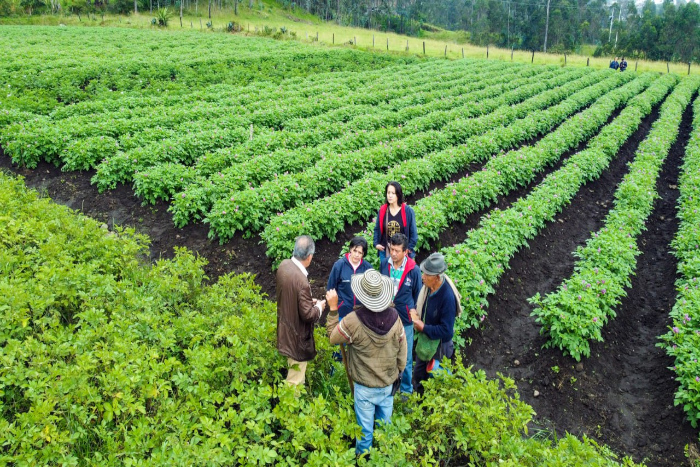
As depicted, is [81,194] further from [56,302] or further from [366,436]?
[366,436]

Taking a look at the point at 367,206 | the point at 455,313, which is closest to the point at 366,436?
the point at 455,313

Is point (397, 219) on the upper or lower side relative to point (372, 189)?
upper

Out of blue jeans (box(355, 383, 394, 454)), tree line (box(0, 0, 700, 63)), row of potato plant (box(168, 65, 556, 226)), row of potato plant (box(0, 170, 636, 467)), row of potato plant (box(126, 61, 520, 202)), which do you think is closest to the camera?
row of potato plant (box(0, 170, 636, 467))

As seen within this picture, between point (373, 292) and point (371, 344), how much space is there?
534 millimetres

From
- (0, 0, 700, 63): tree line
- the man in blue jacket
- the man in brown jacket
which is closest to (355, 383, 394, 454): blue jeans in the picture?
the man in brown jacket

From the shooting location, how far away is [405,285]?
527cm

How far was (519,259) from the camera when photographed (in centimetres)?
939

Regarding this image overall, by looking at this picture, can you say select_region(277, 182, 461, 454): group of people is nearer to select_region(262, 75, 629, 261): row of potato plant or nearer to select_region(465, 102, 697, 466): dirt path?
select_region(465, 102, 697, 466): dirt path

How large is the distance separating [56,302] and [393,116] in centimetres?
1356

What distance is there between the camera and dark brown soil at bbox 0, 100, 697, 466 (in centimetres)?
589

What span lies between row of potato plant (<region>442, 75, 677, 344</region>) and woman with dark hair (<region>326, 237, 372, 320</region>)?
2109 millimetres

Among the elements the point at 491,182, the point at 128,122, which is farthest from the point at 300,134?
the point at 491,182

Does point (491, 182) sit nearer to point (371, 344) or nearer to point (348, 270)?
point (348, 270)

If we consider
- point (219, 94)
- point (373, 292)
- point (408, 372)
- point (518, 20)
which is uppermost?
point (518, 20)
